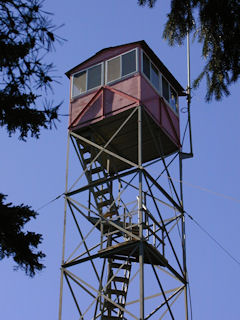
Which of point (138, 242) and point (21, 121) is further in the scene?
point (138, 242)

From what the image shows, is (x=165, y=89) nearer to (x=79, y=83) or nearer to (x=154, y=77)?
(x=154, y=77)

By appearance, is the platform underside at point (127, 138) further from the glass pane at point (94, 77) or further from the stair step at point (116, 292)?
the stair step at point (116, 292)

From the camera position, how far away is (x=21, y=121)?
34.8 feet

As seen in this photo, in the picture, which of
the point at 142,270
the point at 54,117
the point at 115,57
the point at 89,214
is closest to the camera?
the point at 54,117

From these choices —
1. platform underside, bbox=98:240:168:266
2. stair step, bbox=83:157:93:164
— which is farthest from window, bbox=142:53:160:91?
platform underside, bbox=98:240:168:266

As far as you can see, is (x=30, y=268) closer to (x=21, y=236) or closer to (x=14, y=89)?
(x=21, y=236)

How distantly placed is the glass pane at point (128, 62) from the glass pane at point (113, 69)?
0.22 m

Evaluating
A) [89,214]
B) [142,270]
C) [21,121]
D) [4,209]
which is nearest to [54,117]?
[21,121]

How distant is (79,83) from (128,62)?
6.95ft

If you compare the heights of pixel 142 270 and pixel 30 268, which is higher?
pixel 142 270

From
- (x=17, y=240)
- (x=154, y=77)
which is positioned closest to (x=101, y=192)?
(x=154, y=77)

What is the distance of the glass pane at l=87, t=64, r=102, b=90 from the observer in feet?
82.1

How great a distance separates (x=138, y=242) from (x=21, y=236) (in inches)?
441

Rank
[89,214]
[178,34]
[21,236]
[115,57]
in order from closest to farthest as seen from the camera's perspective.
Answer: [21,236]
[178,34]
[89,214]
[115,57]
